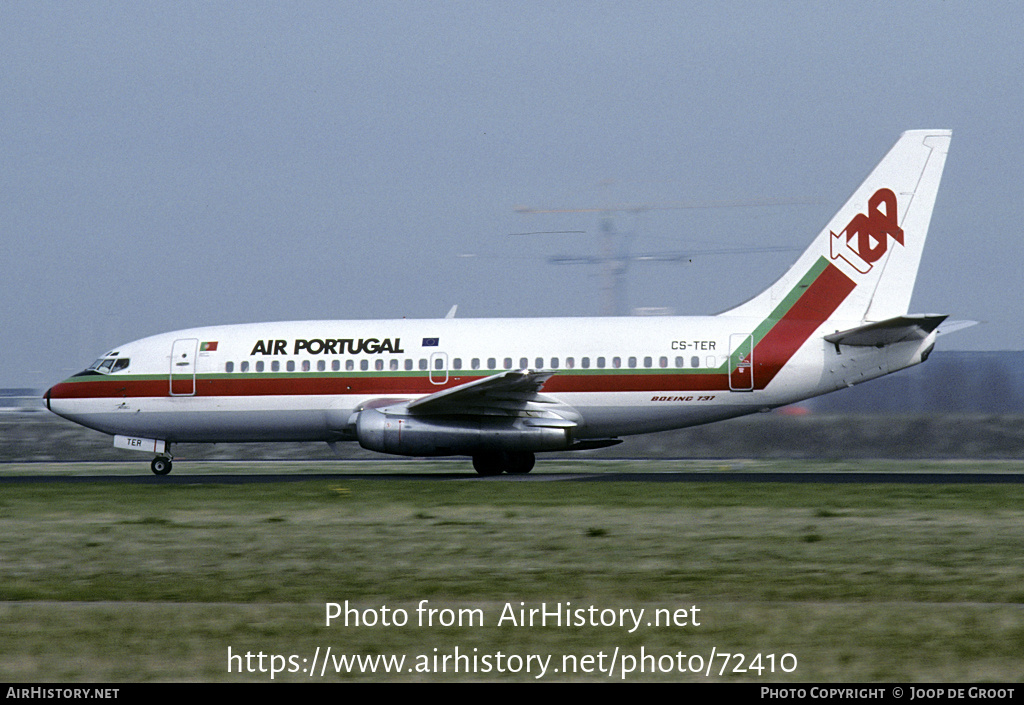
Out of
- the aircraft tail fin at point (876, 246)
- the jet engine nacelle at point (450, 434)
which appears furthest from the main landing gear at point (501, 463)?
the aircraft tail fin at point (876, 246)

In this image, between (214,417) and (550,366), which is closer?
(550,366)

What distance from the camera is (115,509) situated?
67.7ft

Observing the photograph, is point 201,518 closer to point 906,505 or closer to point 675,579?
point 675,579

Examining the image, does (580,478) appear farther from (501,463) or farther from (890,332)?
(890,332)

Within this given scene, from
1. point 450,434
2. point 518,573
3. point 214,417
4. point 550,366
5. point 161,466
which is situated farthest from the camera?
point 161,466

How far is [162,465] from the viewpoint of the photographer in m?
31.0

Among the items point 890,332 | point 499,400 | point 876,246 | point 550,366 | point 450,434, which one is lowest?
point 450,434

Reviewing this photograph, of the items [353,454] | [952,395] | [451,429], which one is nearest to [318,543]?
[451,429]

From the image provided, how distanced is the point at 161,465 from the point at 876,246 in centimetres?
1799

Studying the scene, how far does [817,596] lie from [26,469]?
28705mm

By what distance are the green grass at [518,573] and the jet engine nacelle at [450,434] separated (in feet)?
13.2

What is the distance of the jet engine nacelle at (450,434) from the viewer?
2777 centimetres

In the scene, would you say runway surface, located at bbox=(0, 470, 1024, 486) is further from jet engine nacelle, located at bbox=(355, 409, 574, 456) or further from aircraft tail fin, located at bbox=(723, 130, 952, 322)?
aircraft tail fin, located at bbox=(723, 130, 952, 322)

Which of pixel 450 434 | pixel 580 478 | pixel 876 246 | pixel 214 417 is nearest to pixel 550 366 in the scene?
pixel 450 434
